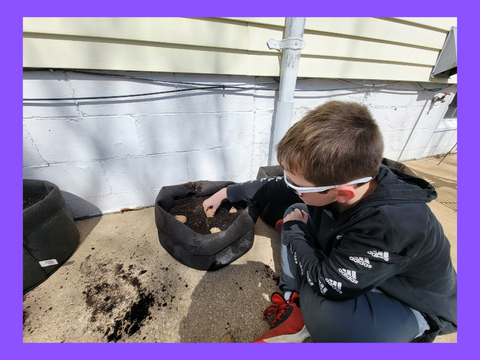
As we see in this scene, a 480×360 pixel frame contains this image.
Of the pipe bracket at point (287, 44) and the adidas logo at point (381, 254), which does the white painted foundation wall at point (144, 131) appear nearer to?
the pipe bracket at point (287, 44)

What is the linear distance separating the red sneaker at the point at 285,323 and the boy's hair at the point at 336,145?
80 centimetres

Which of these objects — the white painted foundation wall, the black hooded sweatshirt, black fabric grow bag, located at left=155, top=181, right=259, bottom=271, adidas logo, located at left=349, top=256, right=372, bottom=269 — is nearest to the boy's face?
the black hooded sweatshirt

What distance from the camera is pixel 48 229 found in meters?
1.39

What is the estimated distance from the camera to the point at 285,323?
3.76ft

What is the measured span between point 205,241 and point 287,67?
5.23 ft

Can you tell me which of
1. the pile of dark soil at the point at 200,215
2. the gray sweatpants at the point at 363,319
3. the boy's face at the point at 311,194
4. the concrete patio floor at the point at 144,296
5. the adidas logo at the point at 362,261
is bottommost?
the concrete patio floor at the point at 144,296

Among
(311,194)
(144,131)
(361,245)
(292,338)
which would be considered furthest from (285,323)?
(144,131)

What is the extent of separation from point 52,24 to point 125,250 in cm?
163

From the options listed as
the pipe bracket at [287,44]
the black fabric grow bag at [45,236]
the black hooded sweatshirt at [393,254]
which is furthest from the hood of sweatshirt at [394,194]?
the black fabric grow bag at [45,236]

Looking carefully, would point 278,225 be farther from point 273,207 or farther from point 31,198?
point 31,198

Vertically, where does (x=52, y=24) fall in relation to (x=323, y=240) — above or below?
above

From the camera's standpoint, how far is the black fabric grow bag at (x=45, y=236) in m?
1.30

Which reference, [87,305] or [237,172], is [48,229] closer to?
[87,305]

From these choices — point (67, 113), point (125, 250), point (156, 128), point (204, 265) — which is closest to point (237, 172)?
point (156, 128)
